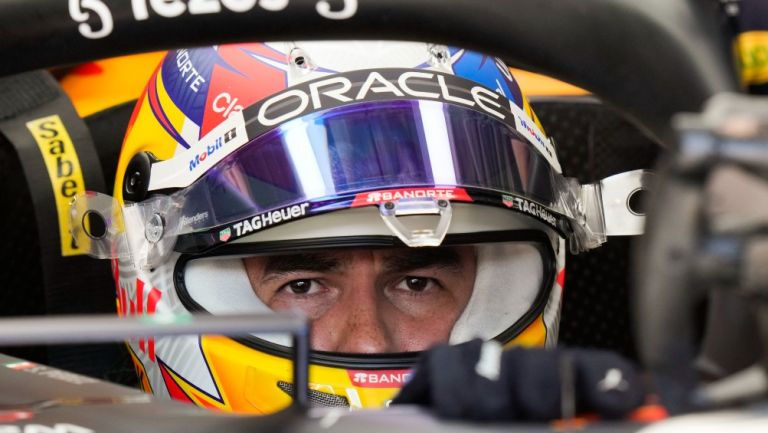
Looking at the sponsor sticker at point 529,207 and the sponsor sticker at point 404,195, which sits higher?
the sponsor sticker at point 404,195

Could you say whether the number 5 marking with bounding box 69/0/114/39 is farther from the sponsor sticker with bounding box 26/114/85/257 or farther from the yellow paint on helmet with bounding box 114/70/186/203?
the sponsor sticker with bounding box 26/114/85/257

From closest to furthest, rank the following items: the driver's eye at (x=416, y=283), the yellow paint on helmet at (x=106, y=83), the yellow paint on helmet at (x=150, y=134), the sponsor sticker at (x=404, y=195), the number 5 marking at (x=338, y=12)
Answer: the number 5 marking at (x=338, y=12)
the sponsor sticker at (x=404, y=195)
the yellow paint on helmet at (x=150, y=134)
the driver's eye at (x=416, y=283)
the yellow paint on helmet at (x=106, y=83)

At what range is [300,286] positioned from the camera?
157 cm

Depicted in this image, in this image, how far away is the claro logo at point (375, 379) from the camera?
133cm

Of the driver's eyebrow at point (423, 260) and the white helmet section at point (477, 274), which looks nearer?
the white helmet section at point (477, 274)

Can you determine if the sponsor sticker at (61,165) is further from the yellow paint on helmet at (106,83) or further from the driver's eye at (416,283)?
the driver's eye at (416,283)

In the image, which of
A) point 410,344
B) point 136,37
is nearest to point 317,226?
point 410,344

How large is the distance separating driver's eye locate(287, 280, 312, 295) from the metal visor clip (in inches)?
9.8

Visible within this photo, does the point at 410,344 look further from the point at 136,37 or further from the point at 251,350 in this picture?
the point at 136,37

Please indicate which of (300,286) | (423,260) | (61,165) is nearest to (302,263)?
(300,286)

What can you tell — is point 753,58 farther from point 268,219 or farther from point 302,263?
point 302,263

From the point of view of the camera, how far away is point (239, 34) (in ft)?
2.28

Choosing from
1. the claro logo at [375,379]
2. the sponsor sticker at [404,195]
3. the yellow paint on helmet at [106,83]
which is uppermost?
the yellow paint on helmet at [106,83]

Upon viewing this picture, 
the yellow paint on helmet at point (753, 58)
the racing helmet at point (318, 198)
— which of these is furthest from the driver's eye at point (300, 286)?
the yellow paint on helmet at point (753, 58)
